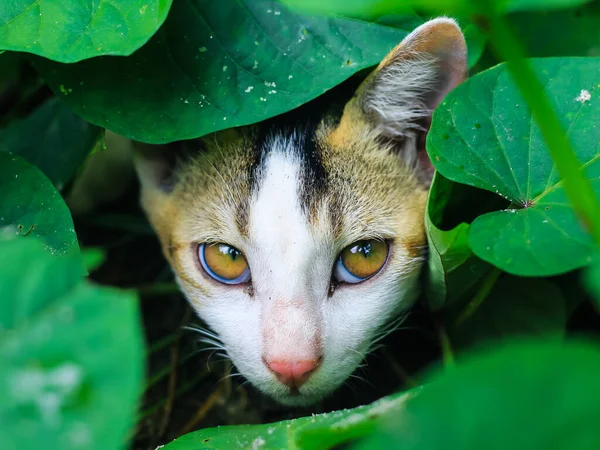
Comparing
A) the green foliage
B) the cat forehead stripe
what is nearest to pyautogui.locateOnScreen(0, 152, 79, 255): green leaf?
the green foliage

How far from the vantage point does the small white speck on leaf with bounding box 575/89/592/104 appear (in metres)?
1.29

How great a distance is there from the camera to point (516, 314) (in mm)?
1585

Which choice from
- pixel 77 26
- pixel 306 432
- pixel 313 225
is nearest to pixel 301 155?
pixel 313 225

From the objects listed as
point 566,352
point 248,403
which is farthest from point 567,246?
point 248,403

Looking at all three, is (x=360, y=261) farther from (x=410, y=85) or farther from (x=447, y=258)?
(x=410, y=85)

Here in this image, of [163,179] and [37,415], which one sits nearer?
[37,415]

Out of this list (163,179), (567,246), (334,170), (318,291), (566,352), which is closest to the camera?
(566,352)

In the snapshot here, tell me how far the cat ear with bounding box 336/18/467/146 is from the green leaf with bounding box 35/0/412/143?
9 cm

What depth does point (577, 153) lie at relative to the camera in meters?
1.25

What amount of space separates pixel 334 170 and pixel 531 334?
2.05 ft

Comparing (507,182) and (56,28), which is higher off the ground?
(56,28)

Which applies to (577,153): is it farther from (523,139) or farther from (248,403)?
(248,403)

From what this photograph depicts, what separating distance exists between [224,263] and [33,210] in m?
0.43

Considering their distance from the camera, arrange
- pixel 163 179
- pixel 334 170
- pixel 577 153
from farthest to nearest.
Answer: pixel 163 179, pixel 334 170, pixel 577 153
